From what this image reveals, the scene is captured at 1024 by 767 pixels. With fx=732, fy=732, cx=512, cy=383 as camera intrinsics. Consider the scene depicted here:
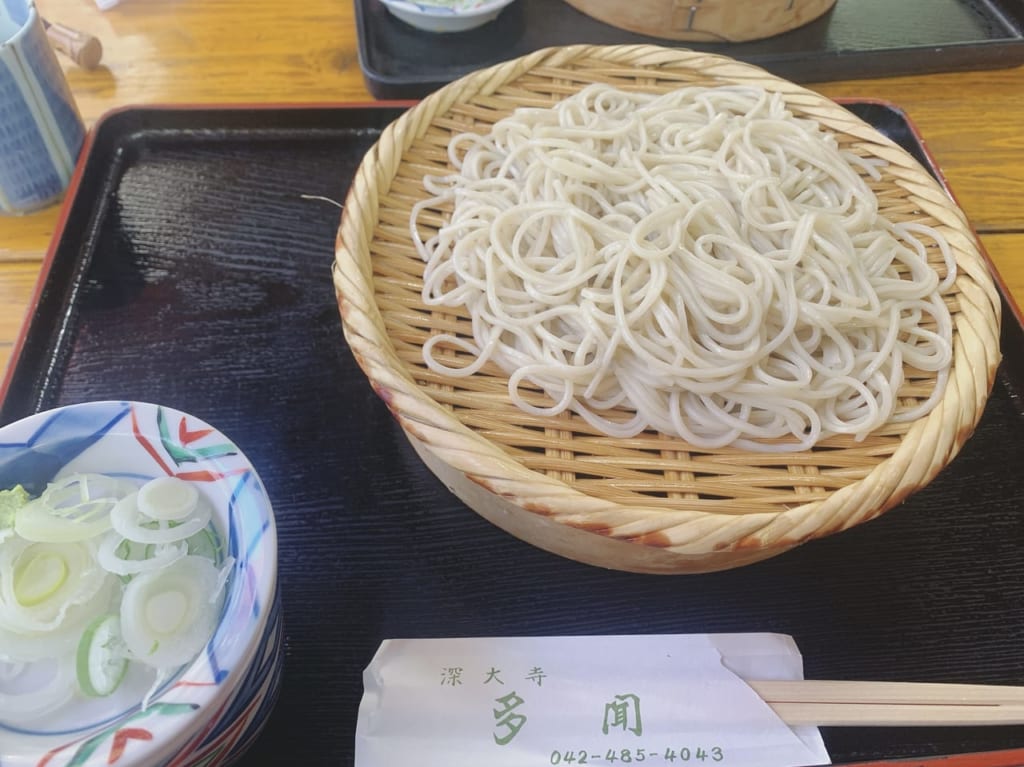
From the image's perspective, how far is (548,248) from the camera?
1.30m

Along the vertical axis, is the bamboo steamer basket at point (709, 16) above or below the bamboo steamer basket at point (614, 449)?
above

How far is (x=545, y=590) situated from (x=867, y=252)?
804mm

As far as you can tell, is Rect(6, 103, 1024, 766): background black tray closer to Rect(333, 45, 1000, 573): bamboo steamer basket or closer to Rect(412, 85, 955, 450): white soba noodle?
Rect(333, 45, 1000, 573): bamboo steamer basket

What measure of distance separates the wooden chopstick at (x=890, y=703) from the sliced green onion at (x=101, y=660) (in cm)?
79

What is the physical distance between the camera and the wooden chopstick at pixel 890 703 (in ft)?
3.20

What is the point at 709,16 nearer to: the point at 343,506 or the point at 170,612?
the point at 343,506

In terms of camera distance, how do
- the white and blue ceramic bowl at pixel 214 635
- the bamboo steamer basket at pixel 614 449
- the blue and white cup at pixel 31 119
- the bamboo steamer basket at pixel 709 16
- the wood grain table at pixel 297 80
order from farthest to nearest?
the bamboo steamer basket at pixel 709 16
the wood grain table at pixel 297 80
the blue and white cup at pixel 31 119
the bamboo steamer basket at pixel 614 449
the white and blue ceramic bowl at pixel 214 635

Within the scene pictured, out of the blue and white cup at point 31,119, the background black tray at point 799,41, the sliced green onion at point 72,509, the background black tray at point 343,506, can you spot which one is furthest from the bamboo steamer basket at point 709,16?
the sliced green onion at point 72,509

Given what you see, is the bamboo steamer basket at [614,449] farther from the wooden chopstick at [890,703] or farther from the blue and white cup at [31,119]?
the blue and white cup at [31,119]

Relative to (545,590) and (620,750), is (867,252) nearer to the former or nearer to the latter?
(545,590)

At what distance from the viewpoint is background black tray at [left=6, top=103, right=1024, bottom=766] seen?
1.10m

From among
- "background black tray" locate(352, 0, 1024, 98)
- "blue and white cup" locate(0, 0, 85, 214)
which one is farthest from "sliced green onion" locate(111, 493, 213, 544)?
"background black tray" locate(352, 0, 1024, 98)

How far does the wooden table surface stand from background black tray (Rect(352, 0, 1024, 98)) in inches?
2.2

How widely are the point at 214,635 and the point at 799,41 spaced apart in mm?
2078
